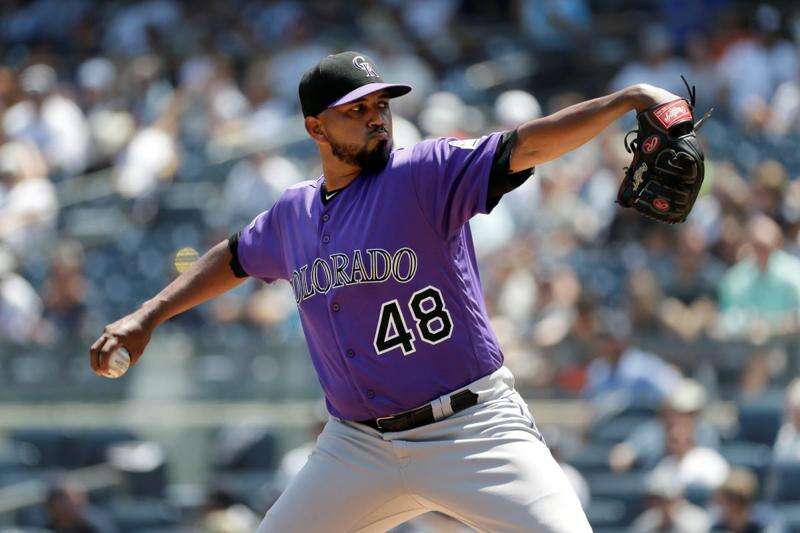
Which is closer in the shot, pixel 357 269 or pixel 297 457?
pixel 357 269

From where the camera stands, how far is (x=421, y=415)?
3.92 m

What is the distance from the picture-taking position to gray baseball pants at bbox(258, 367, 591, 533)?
3814 millimetres

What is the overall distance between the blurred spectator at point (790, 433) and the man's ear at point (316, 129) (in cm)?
401

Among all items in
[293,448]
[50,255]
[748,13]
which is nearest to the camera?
[293,448]

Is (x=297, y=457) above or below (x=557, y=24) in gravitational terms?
below

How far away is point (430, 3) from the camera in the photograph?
46.2ft

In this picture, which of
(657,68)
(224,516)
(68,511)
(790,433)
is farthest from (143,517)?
(657,68)

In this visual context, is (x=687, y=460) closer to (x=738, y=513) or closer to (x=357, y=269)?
(x=738, y=513)

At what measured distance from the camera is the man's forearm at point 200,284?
14.4 feet

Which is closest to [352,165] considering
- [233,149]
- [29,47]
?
[233,149]

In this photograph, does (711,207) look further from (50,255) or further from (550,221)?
(50,255)

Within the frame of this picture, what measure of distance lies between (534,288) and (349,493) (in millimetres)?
5237

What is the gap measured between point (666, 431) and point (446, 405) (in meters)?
3.92

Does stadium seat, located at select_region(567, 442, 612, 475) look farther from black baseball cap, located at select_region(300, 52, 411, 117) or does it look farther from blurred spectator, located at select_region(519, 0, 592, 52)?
blurred spectator, located at select_region(519, 0, 592, 52)
